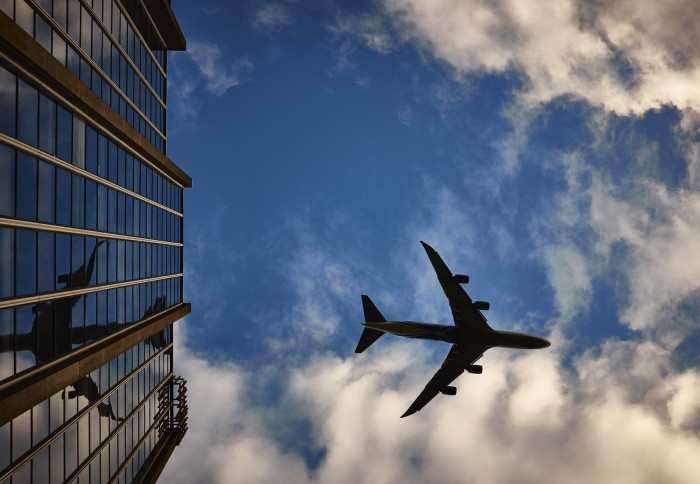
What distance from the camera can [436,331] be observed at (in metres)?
34.0

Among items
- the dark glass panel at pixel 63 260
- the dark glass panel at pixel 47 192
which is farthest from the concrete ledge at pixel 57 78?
the dark glass panel at pixel 63 260

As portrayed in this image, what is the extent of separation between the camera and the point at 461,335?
110ft

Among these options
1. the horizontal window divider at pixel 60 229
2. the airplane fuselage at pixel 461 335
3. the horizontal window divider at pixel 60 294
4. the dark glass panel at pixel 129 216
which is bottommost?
the airplane fuselage at pixel 461 335

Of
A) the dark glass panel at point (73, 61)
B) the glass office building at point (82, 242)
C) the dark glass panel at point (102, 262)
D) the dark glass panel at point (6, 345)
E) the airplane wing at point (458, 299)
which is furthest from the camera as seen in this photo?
the airplane wing at point (458, 299)

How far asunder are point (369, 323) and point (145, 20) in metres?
32.8

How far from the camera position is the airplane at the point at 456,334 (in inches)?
1248

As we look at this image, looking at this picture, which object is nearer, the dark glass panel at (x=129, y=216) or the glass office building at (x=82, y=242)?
the glass office building at (x=82, y=242)

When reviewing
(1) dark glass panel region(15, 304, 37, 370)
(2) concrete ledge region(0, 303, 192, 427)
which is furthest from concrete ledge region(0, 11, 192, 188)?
(2) concrete ledge region(0, 303, 192, 427)

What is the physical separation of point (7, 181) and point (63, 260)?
5.89 meters

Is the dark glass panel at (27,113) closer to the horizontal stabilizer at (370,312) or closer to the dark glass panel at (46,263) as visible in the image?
the dark glass panel at (46,263)

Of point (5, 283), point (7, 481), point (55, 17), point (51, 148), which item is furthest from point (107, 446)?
point (55, 17)

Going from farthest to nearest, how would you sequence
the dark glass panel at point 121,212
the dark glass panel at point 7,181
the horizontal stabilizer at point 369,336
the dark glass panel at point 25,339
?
1. the horizontal stabilizer at point 369,336
2. the dark glass panel at point 121,212
3. the dark glass panel at point 25,339
4. the dark glass panel at point 7,181

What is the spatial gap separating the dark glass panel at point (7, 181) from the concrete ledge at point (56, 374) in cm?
685

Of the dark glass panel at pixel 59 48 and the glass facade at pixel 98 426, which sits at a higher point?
the dark glass panel at pixel 59 48
